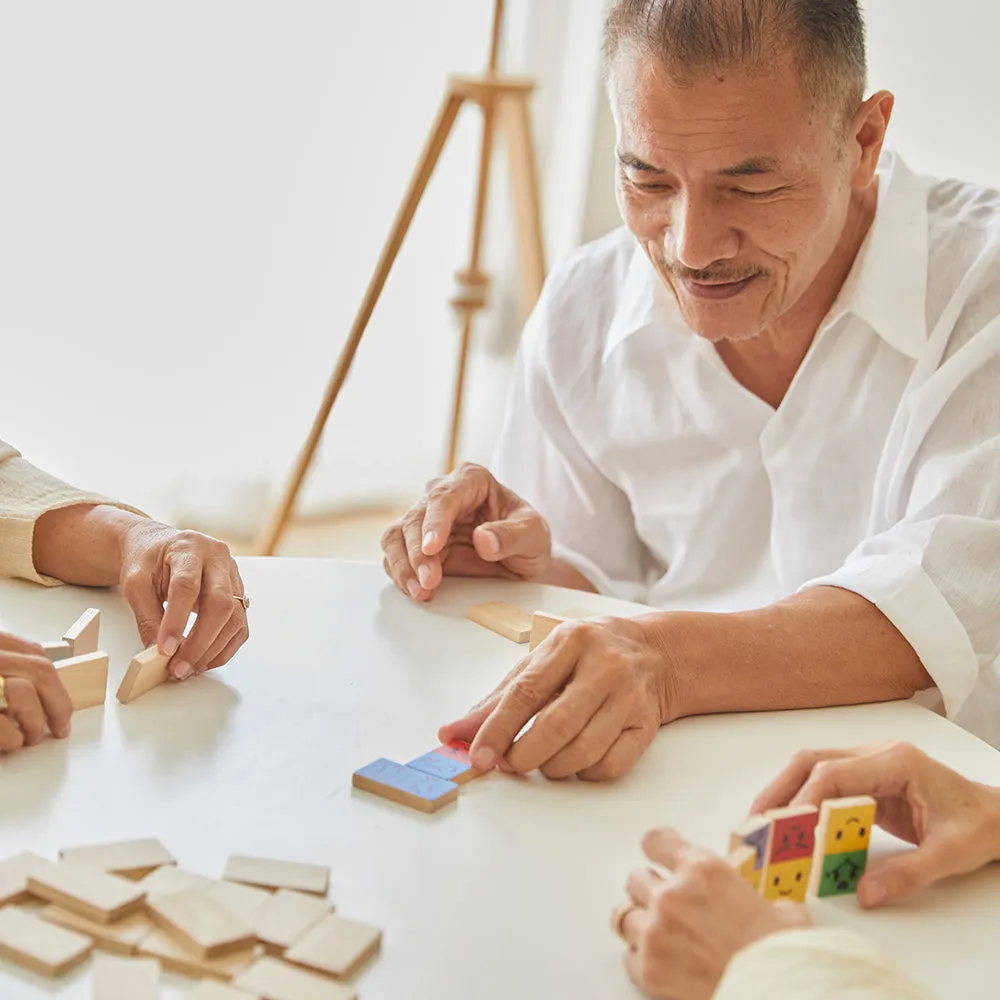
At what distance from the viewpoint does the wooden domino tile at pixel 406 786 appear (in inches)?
48.5

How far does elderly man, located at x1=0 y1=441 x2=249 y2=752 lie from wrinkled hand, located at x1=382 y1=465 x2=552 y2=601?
10.5 inches

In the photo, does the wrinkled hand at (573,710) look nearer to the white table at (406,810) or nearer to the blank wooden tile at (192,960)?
the white table at (406,810)

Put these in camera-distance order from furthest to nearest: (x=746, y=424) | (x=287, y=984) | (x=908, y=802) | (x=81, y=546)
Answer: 1. (x=746, y=424)
2. (x=81, y=546)
3. (x=908, y=802)
4. (x=287, y=984)

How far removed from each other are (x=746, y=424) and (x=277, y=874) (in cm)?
114

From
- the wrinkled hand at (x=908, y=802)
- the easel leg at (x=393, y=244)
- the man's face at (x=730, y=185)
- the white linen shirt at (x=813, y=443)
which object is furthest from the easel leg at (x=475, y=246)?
the wrinkled hand at (x=908, y=802)

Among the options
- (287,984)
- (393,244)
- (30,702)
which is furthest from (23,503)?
(393,244)

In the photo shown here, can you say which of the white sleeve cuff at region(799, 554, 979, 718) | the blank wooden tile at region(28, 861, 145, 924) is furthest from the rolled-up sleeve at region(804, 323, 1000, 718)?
the blank wooden tile at region(28, 861, 145, 924)

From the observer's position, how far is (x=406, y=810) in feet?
4.04

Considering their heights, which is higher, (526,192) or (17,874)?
(526,192)

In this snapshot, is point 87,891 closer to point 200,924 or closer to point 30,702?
point 200,924

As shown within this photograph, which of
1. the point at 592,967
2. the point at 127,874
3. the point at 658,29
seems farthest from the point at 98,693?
the point at 658,29

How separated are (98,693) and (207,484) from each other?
2.39 m

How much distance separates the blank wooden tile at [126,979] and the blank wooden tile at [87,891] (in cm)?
5

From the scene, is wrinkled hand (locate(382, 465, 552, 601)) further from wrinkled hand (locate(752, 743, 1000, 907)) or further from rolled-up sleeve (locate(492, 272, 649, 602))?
wrinkled hand (locate(752, 743, 1000, 907))
